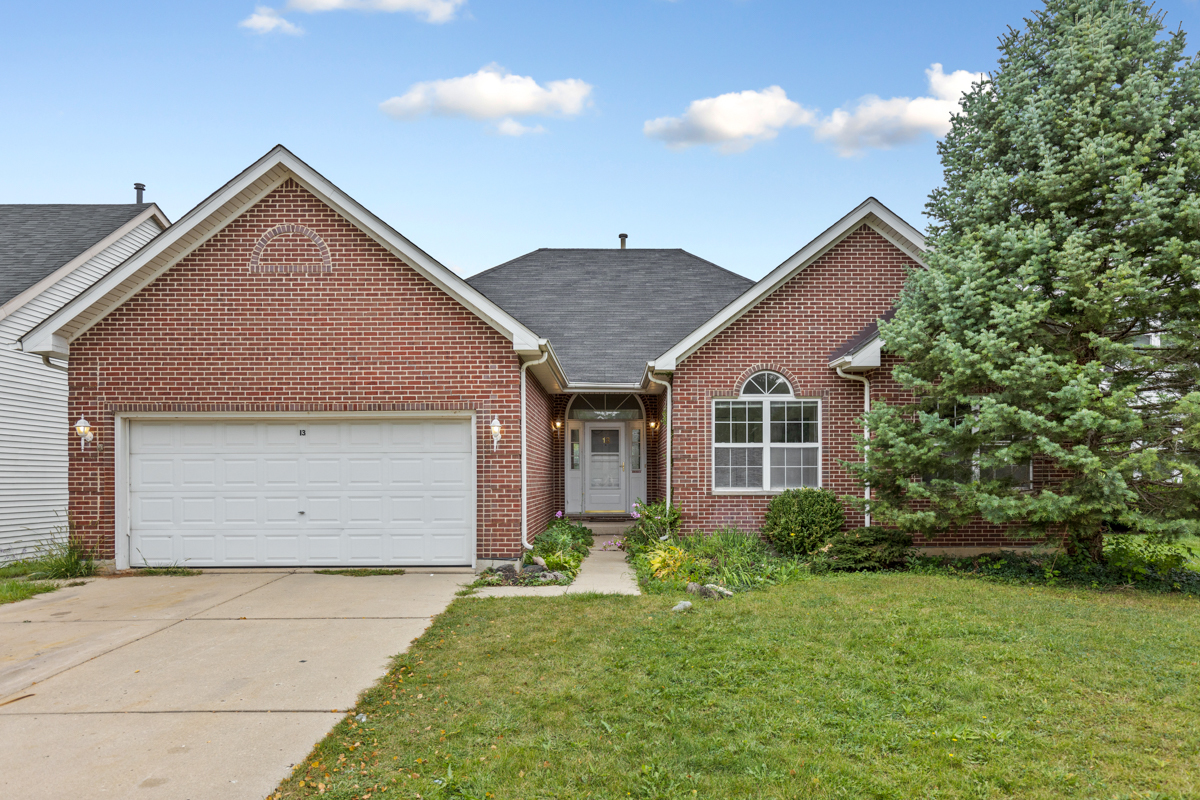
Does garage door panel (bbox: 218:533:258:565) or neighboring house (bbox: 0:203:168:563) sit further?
neighboring house (bbox: 0:203:168:563)

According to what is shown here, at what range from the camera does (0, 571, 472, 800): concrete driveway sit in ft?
12.4

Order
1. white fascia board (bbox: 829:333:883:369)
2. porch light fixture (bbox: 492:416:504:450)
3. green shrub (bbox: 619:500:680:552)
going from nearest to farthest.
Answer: porch light fixture (bbox: 492:416:504:450) → white fascia board (bbox: 829:333:883:369) → green shrub (bbox: 619:500:680:552)

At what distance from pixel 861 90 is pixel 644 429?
9.78 metres

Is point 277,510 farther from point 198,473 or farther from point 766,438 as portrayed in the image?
point 766,438

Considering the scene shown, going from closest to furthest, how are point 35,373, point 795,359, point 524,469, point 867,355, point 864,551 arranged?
point 864,551 → point 524,469 → point 867,355 → point 795,359 → point 35,373

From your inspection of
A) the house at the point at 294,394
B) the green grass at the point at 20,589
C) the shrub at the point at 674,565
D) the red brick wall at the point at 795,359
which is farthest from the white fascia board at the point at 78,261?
the shrub at the point at 674,565

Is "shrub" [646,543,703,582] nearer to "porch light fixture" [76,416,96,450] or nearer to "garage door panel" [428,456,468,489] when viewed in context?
"garage door panel" [428,456,468,489]

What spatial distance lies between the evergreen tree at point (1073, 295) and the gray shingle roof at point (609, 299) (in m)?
6.06

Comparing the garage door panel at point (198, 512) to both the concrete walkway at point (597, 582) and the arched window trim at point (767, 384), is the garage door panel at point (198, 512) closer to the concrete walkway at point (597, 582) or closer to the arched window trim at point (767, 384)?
the concrete walkway at point (597, 582)

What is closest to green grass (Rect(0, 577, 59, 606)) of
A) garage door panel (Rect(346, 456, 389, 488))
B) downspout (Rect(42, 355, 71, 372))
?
downspout (Rect(42, 355, 71, 372))

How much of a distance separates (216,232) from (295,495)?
13.4 feet

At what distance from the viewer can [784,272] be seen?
1138 cm

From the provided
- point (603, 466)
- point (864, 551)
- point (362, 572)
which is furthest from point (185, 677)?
point (603, 466)

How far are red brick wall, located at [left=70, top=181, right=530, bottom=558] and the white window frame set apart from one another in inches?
134
